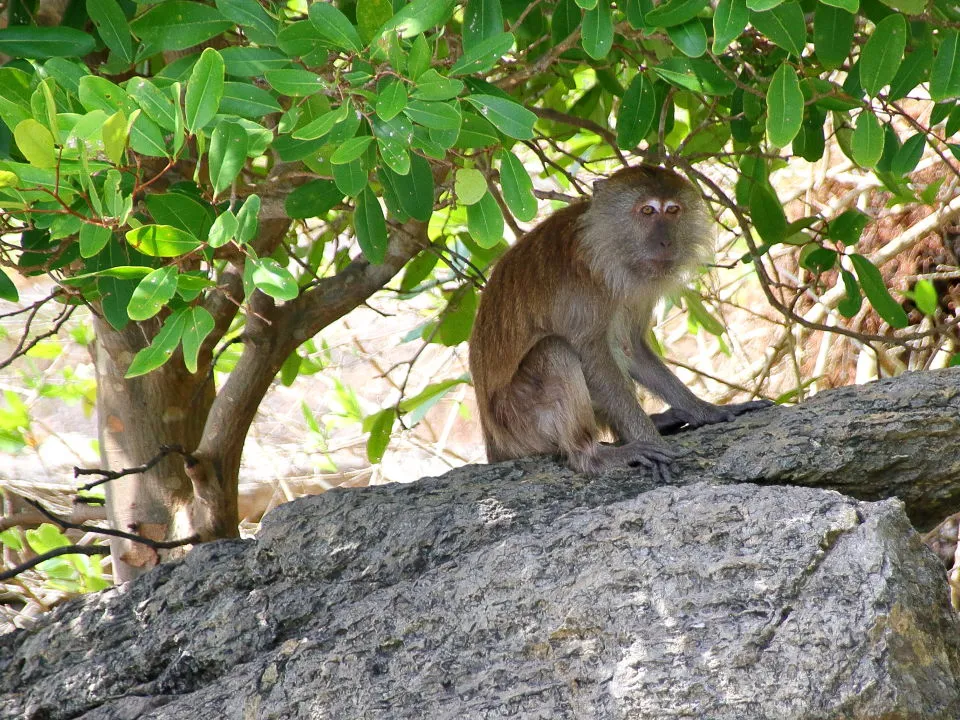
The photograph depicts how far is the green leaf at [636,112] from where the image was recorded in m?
4.59

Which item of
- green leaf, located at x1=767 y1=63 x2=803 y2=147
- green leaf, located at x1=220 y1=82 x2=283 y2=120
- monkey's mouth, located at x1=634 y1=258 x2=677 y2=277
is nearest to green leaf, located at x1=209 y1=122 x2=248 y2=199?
green leaf, located at x1=220 y1=82 x2=283 y2=120

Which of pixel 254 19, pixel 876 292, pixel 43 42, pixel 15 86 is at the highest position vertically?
pixel 43 42

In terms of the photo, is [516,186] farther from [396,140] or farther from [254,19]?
Answer: [254,19]

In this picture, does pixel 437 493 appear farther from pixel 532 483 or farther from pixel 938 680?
pixel 938 680

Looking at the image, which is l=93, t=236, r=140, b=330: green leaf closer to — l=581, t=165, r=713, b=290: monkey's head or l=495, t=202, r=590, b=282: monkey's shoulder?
l=495, t=202, r=590, b=282: monkey's shoulder

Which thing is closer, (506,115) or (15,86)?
(506,115)

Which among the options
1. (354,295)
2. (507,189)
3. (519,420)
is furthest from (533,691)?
(354,295)

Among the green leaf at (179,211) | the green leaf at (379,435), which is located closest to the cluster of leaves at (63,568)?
the green leaf at (379,435)

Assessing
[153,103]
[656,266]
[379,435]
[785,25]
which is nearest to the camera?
[153,103]

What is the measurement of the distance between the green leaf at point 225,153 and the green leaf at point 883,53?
2411mm

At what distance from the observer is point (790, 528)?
3.32 m

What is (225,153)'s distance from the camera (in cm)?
312

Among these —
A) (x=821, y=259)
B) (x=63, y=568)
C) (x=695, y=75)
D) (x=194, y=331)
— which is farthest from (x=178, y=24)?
(x=63, y=568)

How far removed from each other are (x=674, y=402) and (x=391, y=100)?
3.29 m
